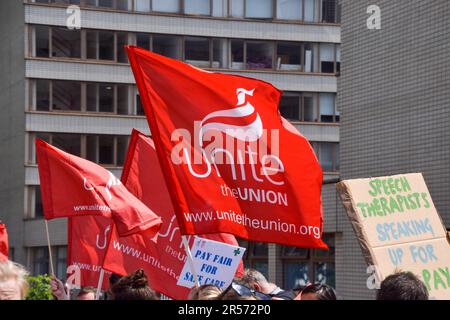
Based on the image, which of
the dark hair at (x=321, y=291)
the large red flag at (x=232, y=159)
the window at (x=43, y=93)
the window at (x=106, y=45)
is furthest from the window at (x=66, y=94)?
the dark hair at (x=321, y=291)

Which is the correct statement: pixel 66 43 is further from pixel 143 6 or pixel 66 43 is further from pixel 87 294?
pixel 87 294

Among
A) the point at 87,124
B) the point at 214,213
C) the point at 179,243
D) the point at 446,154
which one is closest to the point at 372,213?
the point at 214,213

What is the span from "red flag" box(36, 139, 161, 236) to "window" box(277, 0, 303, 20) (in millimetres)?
32157

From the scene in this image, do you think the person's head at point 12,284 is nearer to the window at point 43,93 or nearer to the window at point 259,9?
the window at point 43,93

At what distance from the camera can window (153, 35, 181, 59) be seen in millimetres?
43125

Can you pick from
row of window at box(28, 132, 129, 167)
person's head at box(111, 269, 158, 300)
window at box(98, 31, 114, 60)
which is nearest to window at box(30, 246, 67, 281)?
row of window at box(28, 132, 129, 167)

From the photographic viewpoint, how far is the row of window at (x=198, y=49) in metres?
42.9

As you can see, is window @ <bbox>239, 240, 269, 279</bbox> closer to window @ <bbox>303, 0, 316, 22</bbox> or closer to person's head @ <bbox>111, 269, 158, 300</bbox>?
window @ <bbox>303, 0, 316, 22</bbox>

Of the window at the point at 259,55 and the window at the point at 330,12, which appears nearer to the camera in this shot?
the window at the point at 330,12

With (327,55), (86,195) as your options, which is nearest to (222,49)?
(327,55)

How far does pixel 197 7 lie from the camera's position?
43.3 metres

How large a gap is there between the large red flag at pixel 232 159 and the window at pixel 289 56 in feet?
116

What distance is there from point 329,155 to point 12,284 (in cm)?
3962

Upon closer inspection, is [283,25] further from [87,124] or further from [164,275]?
[164,275]
